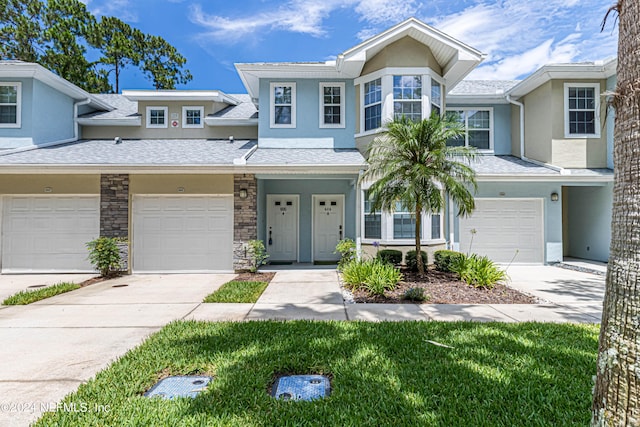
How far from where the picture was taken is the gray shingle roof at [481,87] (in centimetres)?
1221

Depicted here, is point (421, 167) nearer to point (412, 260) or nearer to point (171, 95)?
point (412, 260)

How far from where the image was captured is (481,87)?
1301 cm

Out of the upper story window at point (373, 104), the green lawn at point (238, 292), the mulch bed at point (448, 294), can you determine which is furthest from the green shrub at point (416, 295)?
the upper story window at point (373, 104)

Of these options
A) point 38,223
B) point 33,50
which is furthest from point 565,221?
point 33,50

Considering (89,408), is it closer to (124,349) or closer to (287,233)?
(124,349)

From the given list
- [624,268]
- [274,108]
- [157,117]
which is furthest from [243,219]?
[624,268]

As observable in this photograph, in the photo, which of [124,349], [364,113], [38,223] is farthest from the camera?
[364,113]

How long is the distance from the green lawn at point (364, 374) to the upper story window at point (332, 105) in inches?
304

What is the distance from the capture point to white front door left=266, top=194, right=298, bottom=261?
37.9 feet

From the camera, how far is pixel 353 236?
11.0m

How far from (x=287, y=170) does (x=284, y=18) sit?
306 inches

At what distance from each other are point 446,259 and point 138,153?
9.53 m

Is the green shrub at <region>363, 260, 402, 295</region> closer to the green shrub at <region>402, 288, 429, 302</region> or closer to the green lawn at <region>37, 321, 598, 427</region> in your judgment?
the green shrub at <region>402, 288, 429, 302</region>

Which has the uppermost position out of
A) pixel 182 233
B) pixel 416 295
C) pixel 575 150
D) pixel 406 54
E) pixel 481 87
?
pixel 481 87
